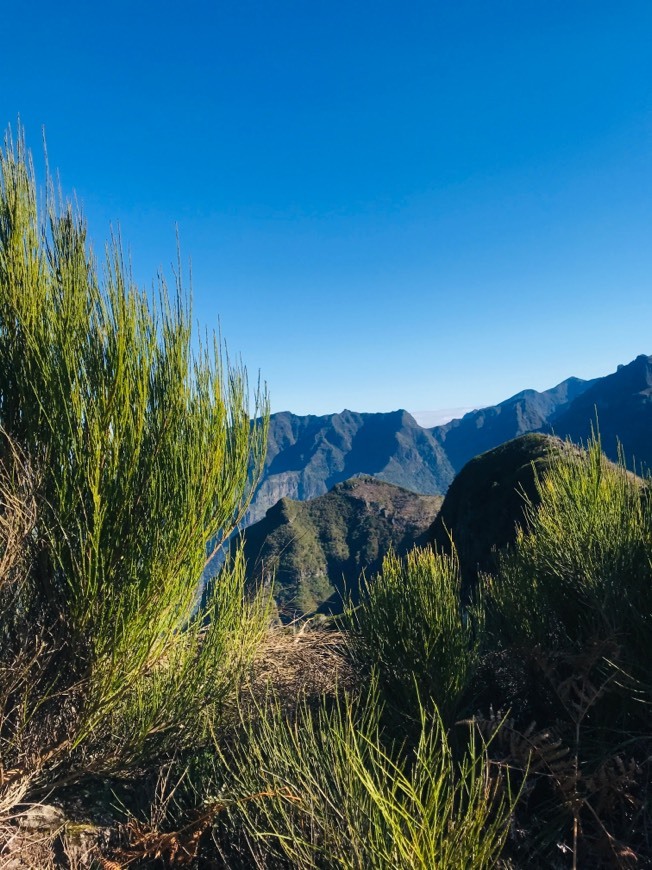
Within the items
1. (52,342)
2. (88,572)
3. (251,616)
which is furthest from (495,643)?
(52,342)

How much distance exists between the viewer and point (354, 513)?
110188 mm

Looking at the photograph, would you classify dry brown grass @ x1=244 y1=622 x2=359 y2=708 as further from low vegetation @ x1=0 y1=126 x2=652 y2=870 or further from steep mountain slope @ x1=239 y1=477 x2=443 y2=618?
steep mountain slope @ x1=239 y1=477 x2=443 y2=618

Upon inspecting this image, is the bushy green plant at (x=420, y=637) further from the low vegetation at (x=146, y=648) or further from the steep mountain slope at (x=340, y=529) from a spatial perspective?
the steep mountain slope at (x=340, y=529)

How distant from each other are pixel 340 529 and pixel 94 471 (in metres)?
105

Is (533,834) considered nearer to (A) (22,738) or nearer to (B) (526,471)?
(A) (22,738)

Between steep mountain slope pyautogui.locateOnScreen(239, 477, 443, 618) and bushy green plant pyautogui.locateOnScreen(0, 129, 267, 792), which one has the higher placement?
bushy green plant pyautogui.locateOnScreen(0, 129, 267, 792)

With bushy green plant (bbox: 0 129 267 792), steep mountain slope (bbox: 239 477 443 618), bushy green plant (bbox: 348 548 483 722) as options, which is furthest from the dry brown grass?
steep mountain slope (bbox: 239 477 443 618)

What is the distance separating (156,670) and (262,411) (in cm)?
253

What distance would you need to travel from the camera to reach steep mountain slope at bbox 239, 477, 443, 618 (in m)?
94.9

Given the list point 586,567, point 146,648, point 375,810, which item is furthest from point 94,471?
point 586,567

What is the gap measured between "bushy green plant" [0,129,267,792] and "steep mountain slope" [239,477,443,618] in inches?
3339

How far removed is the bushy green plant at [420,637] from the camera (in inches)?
208

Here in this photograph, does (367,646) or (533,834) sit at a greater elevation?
(367,646)

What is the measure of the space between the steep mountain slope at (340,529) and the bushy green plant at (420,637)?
82.3m
